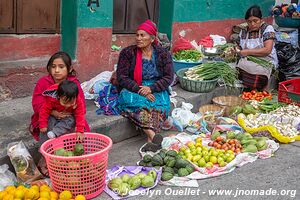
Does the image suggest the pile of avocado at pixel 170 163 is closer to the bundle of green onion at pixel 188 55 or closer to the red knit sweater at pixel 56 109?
the red knit sweater at pixel 56 109

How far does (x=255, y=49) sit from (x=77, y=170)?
404cm

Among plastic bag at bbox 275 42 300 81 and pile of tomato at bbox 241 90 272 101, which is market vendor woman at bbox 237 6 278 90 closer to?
pile of tomato at bbox 241 90 272 101

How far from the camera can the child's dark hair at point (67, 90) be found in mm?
3475

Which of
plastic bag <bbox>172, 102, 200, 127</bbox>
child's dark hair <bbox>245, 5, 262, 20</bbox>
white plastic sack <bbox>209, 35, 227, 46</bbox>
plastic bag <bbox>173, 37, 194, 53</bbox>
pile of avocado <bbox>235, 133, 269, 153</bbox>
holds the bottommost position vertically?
pile of avocado <bbox>235, 133, 269, 153</bbox>

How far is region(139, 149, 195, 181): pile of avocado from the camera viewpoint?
397 cm

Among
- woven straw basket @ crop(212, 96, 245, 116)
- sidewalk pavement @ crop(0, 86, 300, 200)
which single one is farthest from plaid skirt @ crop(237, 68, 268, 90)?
sidewalk pavement @ crop(0, 86, 300, 200)

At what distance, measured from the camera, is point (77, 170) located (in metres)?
3.32

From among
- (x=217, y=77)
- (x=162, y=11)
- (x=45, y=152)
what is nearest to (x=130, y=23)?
(x=162, y=11)

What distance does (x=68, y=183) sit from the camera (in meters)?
3.39

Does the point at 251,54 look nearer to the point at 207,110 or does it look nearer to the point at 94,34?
the point at 207,110

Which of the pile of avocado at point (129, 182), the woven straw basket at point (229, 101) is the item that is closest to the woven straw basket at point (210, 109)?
the woven straw basket at point (229, 101)

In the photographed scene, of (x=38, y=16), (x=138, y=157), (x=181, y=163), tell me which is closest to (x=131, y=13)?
(x=38, y=16)

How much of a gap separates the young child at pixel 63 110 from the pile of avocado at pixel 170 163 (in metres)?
0.81

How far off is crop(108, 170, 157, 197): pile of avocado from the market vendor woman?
3369 millimetres
